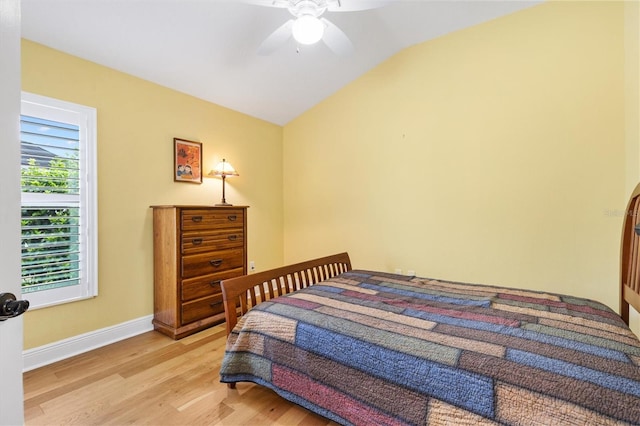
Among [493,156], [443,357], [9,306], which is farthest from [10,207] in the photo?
[493,156]

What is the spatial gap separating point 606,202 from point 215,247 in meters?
3.38

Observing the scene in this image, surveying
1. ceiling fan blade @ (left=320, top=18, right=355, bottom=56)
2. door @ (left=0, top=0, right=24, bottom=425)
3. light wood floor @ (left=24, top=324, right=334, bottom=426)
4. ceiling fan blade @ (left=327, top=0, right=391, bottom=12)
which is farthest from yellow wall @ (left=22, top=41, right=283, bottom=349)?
door @ (left=0, top=0, right=24, bottom=425)

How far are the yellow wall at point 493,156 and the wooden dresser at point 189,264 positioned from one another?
1.47 metres

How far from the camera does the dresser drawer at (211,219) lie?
2.59 metres

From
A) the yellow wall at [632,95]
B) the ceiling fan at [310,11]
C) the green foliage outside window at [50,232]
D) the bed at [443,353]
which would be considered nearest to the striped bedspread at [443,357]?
the bed at [443,353]

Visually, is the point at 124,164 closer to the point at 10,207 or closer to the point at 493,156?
the point at 10,207

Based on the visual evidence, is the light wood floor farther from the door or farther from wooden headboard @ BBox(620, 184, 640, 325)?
wooden headboard @ BBox(620, 184, 640, 325)

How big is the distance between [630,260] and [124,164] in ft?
12.0

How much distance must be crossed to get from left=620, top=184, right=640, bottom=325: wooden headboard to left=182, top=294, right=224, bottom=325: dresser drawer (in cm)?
296

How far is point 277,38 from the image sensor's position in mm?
2021

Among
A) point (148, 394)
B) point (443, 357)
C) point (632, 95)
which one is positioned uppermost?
point (632, 95)

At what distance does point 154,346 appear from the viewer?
241 cm

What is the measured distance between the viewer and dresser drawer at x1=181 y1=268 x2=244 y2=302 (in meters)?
2.59

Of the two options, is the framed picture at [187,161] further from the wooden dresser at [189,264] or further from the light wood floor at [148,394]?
the light wood floor at [148,394]
